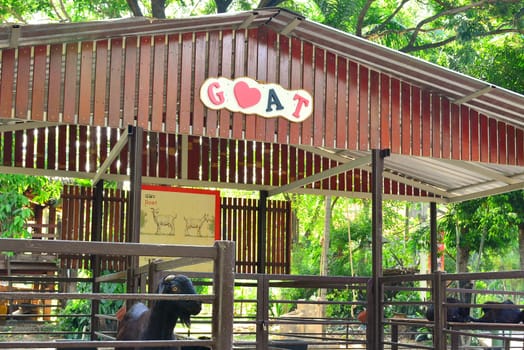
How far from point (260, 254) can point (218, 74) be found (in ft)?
18.2

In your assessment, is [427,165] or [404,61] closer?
[404,61]

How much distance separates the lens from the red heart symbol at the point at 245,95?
10133 millimetres

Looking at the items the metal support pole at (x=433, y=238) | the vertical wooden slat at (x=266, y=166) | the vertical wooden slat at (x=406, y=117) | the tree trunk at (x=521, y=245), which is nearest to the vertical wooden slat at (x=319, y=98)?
the vertical wooden slat at (x=406, y=117)

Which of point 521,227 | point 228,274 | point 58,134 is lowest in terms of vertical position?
point 228,274

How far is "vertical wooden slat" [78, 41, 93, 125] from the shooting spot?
9398mm

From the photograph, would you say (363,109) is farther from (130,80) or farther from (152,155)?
(152,155)

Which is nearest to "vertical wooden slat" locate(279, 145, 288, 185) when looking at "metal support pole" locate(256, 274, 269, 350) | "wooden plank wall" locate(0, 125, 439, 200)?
"wooden plank wall" locate(0, 125, 439, 200)

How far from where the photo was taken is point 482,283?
128 feet

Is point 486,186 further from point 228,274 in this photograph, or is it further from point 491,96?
point 228,274

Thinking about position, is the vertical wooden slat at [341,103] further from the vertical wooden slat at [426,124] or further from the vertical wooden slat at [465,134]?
the vertical wooden slat at [465,134]

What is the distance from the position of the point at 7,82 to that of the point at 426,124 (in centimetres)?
553

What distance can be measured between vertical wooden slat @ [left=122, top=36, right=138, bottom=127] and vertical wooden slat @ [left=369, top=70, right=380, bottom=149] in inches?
125

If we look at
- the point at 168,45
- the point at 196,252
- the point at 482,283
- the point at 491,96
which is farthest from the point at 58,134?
the point at 482,283

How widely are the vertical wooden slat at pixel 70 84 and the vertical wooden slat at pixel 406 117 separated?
4387mm
